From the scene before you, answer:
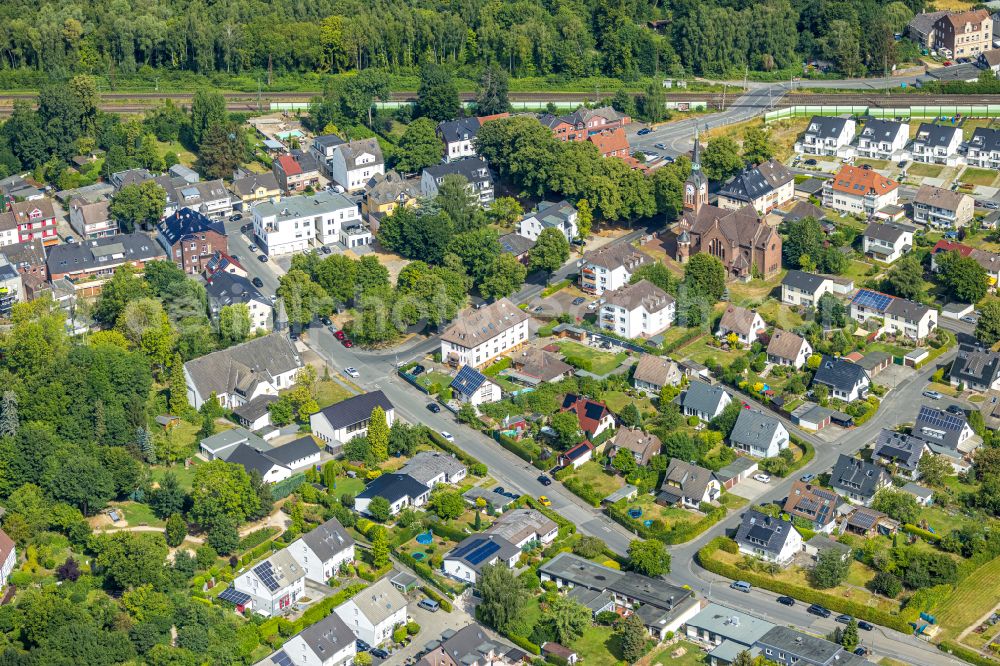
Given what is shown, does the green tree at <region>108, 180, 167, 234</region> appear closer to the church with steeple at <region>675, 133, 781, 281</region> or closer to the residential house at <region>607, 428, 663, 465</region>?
the church with steeple at <region>675, 133, 781, 281</region>

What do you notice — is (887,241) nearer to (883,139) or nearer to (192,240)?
(883,139)

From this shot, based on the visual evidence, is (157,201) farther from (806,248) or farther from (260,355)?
(806,248)

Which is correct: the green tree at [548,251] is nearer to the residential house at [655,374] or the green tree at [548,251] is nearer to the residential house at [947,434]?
the residential house at [655,374]

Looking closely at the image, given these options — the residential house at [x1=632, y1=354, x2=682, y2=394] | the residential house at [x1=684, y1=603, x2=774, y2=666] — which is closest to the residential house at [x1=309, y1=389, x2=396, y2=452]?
the residential house at [x1=632, y1=354, x2=682, y2=394]

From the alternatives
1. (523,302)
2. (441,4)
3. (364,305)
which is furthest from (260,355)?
(441,4)

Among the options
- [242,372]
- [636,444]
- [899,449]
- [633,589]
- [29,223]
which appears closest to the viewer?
[633,589]

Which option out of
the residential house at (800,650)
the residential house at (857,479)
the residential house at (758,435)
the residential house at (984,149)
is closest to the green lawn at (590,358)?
the residential house at (758,435)

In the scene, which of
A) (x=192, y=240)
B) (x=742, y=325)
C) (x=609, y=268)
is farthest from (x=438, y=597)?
(x=192, y=240)
